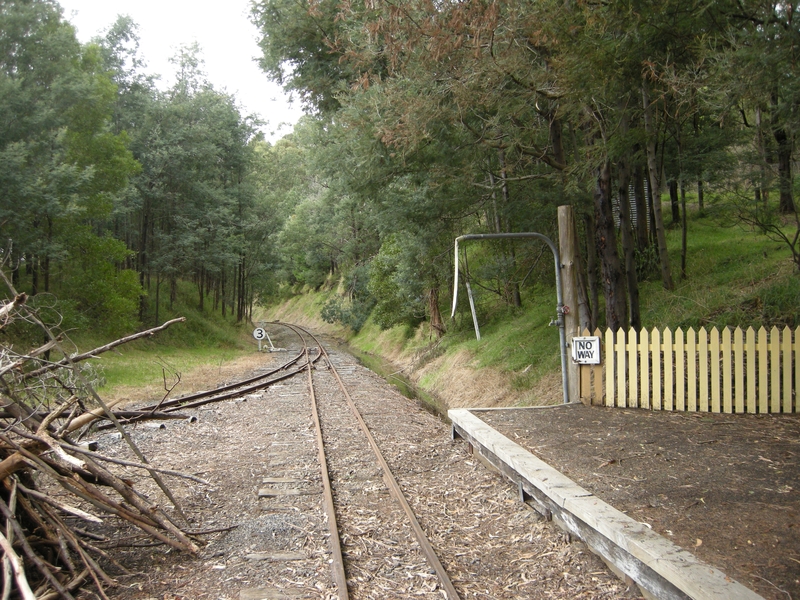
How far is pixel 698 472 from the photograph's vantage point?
19.4 ft

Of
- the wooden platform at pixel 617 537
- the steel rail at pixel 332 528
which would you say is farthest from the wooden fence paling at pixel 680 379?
the steel rail at pixel 332 528

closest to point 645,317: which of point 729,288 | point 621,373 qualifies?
point 729,288

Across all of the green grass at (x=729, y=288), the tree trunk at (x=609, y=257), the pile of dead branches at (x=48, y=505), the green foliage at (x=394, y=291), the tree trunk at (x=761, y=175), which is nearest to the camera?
the pile of dead branches at (x=48, y=505)

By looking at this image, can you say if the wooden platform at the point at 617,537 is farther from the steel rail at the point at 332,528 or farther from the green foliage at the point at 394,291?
the green foliage at the point at 394,291

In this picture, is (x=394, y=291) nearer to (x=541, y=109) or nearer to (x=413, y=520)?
(x=541, y=109)

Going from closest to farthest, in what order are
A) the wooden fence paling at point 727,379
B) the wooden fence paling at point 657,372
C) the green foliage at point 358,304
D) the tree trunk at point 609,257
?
1. the wooden fence paling at point 727,379
2. the wooden fence paling at point 657,372
3. the tree trunk at point 609,257
4. the green foliage at point 358,304

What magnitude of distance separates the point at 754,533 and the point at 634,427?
11.5ft

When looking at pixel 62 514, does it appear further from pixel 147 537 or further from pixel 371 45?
pixel 371 45

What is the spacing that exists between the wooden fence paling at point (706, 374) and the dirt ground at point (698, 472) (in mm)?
293

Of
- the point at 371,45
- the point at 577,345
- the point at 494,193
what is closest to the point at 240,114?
the point at 494,193

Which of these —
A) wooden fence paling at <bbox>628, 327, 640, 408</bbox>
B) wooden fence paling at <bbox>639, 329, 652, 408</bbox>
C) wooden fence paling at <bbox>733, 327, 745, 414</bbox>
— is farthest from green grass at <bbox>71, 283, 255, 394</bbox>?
wooden fence paling at <bbox>733, 327, 745, 414</bbox>

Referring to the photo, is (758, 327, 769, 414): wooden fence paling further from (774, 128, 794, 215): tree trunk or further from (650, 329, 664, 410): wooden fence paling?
(774, 128, 794, 215): tree trunk

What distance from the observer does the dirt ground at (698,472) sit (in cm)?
417

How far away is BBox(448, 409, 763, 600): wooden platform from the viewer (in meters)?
3.61
